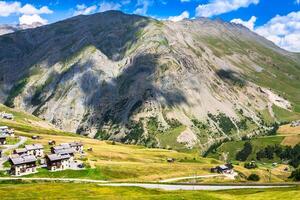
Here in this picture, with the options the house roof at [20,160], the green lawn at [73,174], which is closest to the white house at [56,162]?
the green lawn at [73,174]

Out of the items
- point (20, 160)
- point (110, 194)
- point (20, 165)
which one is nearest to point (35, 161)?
point (20, 165)

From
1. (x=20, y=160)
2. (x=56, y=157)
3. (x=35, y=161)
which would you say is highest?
(x=56, y=157)

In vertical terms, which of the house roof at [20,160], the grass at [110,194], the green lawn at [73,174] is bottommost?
the green lawn at [73,174]

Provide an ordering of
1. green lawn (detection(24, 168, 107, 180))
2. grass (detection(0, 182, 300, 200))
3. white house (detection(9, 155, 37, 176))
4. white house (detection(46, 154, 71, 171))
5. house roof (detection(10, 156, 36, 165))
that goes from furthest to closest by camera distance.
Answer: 1. white house (detection(46, 154, 71, 171))
2. green lawn (detection(24, 168, 107, 180))
3. white house (detection(9, 155, 37, 176))
4. house roof (detection(10, 156, 36, 165))
5. grass (detection(0, 182, 300, 200))

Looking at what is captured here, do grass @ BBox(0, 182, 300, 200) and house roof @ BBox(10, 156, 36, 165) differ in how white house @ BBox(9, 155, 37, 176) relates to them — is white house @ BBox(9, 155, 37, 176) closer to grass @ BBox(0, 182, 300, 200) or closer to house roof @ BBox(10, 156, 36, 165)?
house roof @ BBox(10, 156, 36, 165)

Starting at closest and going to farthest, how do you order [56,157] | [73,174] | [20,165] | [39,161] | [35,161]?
[20,165]
[73,174]
[35,161]
[56,157]
[39,161]

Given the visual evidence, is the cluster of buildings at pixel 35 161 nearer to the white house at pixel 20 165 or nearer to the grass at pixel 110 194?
the white house at pixel 20 165

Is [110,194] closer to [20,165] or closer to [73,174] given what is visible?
[73,174]

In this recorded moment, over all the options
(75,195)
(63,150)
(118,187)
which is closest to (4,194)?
(75,195)

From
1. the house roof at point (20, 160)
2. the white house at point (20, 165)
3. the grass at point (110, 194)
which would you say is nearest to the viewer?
the grass at point (110, 194)

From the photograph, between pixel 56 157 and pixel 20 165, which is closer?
pixel 20 165

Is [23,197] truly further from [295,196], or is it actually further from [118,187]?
[295,196]

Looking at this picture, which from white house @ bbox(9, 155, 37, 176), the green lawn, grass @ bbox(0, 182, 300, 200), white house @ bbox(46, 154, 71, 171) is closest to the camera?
grass @ bbox(0, 182, 300, 200)

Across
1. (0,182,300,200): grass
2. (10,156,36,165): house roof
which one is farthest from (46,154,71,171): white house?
(0,182,300,200): grass
